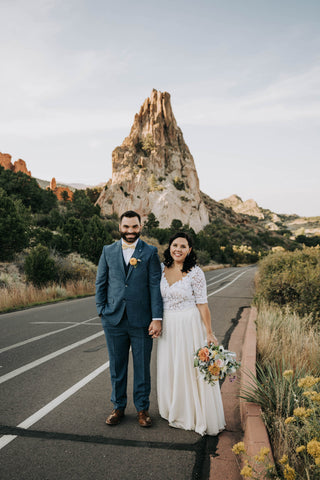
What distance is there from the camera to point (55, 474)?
9.82 ft

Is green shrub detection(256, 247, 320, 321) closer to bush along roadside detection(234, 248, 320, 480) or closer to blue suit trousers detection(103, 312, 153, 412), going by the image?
bush along roadside detection(234, 248, 320, 480)

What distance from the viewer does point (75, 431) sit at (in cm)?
374

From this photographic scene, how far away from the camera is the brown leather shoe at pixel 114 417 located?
3.91 meters

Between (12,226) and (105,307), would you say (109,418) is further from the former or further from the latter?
(12,226)

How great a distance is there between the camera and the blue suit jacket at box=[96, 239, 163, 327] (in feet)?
12.8

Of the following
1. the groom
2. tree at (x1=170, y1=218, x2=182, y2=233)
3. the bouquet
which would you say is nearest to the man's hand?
the groom

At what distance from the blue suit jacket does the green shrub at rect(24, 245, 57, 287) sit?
12485 millimetres

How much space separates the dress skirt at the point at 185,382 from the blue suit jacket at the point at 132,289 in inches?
9.4

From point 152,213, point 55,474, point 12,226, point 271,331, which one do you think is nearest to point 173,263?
point 55,474

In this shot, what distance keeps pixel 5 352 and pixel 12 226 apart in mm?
14779

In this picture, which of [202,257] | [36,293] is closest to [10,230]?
[36,293]

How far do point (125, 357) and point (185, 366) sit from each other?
702mm

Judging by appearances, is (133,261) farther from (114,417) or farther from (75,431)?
(75,431)

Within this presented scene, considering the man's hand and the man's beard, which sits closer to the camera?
the man's hand
